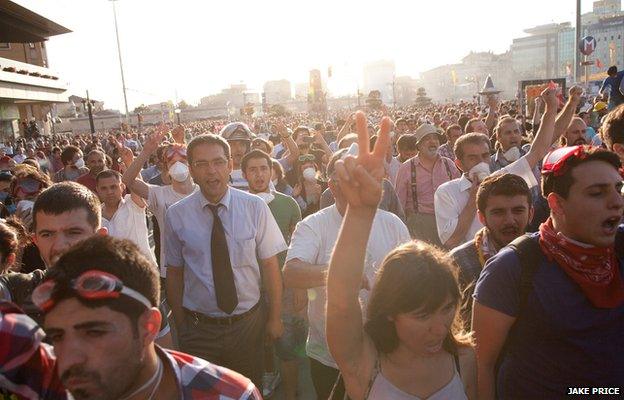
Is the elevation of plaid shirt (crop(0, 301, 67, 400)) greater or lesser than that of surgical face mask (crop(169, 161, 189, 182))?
lesser

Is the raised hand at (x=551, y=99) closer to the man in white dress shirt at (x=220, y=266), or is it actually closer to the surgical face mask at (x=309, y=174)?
the man in white dress shirt at (x=220, y=266)

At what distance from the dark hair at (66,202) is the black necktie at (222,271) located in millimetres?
1006

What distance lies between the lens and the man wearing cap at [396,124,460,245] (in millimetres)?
6145

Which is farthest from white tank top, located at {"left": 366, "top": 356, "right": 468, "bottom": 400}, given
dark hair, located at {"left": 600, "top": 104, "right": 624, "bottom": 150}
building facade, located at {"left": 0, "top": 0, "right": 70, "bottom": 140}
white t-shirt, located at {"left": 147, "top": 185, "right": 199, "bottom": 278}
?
building facade, located at {"left": 0, "top": 0, "right": 70, "bottom": 140}

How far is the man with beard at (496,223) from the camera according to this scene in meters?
3.16

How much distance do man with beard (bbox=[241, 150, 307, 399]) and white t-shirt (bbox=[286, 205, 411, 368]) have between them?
1.90 feet

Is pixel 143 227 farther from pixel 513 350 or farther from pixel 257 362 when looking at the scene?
pixel 513 350

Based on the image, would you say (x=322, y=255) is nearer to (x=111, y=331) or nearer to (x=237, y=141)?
(x=111, y=331)

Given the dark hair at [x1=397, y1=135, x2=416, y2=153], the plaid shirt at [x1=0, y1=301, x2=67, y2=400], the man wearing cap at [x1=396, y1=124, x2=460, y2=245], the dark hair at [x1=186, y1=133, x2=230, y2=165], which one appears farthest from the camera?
the dark hair at [x1=397, y1=135, x2=416, y2=153]

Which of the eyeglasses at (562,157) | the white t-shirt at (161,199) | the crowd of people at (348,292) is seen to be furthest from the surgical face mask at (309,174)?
the eyeglasses at (562,157)

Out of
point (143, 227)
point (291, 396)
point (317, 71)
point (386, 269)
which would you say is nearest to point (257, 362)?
point (291, 396)

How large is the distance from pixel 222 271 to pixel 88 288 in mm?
2068

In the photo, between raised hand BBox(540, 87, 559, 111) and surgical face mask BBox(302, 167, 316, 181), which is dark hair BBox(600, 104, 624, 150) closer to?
raised hand BBox(540, 87, 559, 111)

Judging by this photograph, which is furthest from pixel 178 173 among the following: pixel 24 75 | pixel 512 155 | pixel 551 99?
pixel 24 75
